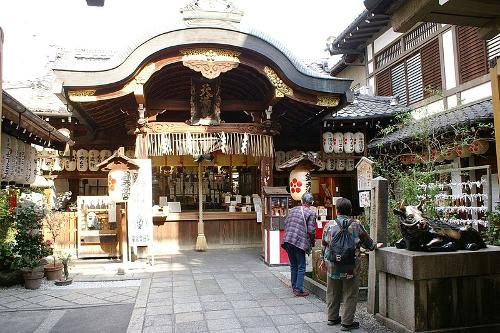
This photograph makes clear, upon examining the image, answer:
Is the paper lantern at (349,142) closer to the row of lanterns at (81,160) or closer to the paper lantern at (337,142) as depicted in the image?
the paper lantern at (337,142)

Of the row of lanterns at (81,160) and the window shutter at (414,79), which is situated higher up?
the window shutter at (414,79)

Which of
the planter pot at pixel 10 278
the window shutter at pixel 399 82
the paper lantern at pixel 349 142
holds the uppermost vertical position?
the window shutter at pixel 399 82

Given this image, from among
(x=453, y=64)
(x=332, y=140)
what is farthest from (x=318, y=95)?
(x=453, y=64)

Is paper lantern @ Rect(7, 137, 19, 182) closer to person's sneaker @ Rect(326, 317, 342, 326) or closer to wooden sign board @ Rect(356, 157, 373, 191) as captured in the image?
person's sneaker @ Rect(326, 317, 342, 326)

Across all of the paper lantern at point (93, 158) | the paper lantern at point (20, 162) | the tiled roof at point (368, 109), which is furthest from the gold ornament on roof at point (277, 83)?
the paper lantern at point (93, 158)

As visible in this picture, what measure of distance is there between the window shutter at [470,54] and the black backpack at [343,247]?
7901 mm

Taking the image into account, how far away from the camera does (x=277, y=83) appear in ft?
37.7

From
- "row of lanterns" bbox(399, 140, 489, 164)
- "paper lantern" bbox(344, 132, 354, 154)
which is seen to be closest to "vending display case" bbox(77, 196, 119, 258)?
"paper lantern" bbox(344, 132, 354, 154)

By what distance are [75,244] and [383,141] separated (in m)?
10.6

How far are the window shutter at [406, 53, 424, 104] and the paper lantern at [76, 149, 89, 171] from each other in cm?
1170

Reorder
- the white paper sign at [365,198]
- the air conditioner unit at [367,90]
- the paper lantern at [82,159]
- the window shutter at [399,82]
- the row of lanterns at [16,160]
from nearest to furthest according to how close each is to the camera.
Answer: the row of lanterns at [16,160]
the white paper sign at [365,198]
the paper lantern at [82,159]
the window shutter at [399,82]
the air conditioner unit at [367,90]

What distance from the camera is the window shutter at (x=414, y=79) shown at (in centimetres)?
1432

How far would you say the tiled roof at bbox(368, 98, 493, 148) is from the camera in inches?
385

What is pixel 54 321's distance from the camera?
671 cm
